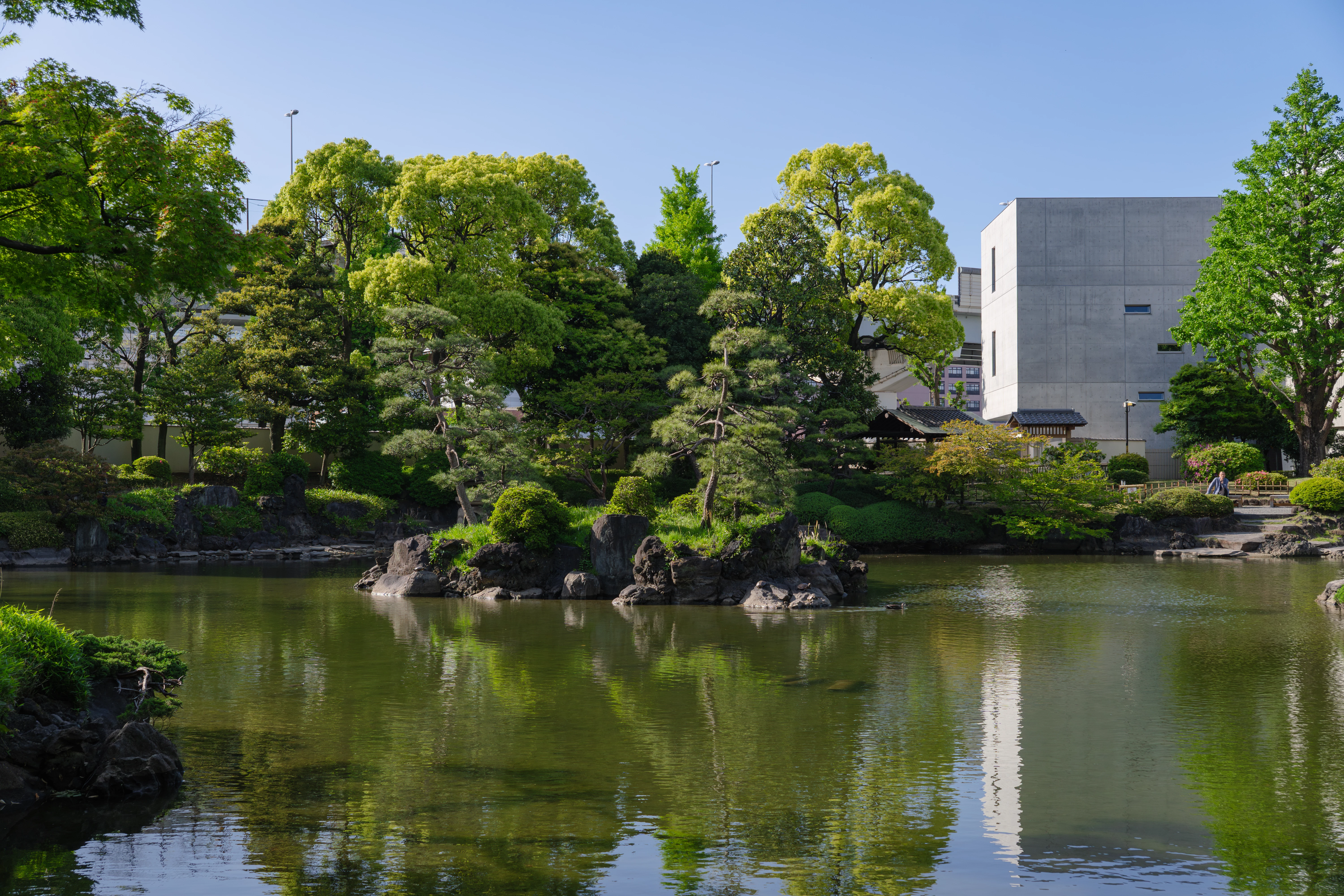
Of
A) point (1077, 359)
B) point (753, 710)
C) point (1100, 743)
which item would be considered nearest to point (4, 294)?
point (753, 710)

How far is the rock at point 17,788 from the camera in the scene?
748cm

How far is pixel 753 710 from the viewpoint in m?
10.8

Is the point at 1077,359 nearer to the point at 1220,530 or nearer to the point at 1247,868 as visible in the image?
the point at 1220,530

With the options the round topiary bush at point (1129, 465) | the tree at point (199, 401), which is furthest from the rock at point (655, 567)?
the round topiary bush at point (1129, 465)

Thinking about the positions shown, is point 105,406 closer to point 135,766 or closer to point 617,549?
point 617,549

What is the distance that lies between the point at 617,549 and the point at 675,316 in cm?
1528

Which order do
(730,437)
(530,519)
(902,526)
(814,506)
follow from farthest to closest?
1. (814,506)
2. (902,526)
3. (730,437)
4. (530,519)

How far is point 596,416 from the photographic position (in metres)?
32.9

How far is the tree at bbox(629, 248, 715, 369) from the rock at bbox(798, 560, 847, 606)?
14144 millimetres

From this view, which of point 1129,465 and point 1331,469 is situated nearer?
point 1331,469

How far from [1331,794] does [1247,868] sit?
2.05m

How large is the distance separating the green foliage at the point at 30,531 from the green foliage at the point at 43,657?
66.4 feet

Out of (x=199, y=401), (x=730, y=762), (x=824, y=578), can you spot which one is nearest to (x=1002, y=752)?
(x=730, y=762)

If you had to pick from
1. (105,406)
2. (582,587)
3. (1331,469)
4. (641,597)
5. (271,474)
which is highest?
(105,406)
